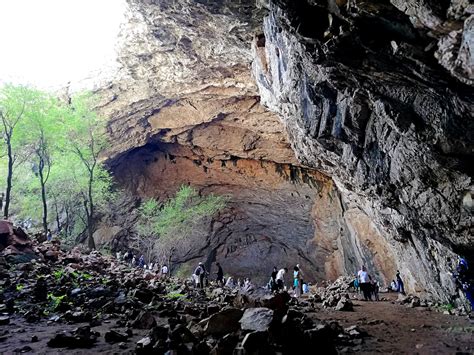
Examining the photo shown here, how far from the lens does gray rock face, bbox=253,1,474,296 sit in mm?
5207

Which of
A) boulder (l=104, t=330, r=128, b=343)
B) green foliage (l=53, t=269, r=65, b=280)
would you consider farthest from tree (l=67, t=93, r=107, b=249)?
boulder (l=104, t=330, r=128, b=343)

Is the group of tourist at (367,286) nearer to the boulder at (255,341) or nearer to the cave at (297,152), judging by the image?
the cave at (297,152)

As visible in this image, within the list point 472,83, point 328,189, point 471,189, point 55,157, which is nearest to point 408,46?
point 472,83

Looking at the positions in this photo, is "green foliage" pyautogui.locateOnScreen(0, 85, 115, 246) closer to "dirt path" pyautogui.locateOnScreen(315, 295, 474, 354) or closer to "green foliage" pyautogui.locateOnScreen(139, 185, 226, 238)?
"green foliage" pyautogui.locateOnScreen(139, 185, 226, 238)

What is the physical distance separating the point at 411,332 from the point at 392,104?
4.40m

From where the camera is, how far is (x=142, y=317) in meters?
6.05

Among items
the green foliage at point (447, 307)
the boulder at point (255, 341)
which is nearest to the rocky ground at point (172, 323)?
the boulder at point (255, 341)

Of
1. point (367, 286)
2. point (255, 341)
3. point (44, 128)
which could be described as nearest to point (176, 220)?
point (44, 128)

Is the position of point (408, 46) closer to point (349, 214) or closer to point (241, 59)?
point (241, 59)

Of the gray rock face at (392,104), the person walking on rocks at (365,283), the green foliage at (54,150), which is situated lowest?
the person walking on rocks at (365,283)

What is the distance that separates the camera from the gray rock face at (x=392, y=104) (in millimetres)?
5207

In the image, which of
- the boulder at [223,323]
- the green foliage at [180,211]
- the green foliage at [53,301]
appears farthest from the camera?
the green foliage at [180,211]

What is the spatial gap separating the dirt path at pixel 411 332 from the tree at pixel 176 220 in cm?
1865

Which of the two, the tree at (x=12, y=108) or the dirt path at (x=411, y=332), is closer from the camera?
the dirt path at (x=411, y=332)
